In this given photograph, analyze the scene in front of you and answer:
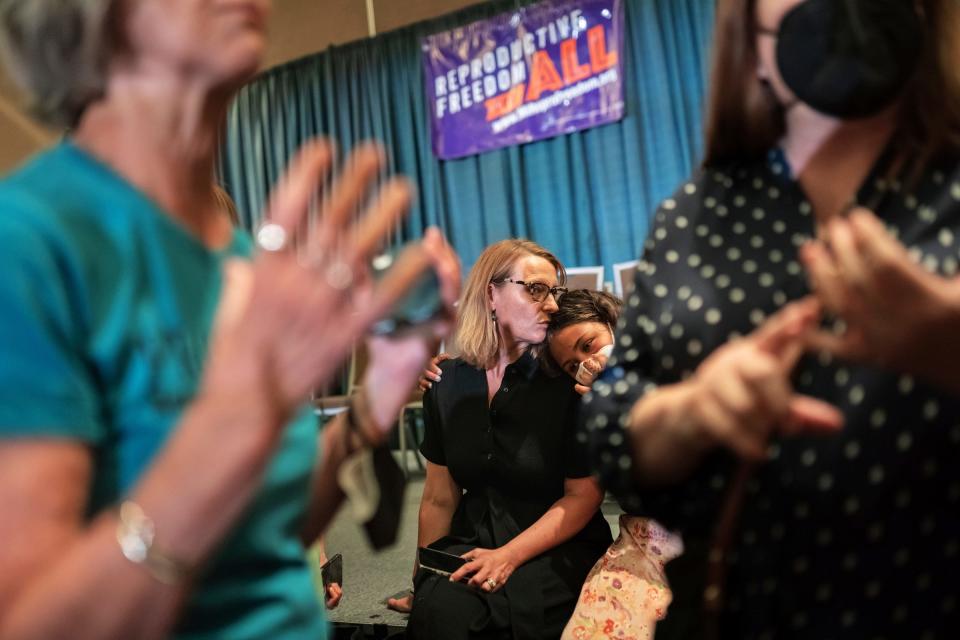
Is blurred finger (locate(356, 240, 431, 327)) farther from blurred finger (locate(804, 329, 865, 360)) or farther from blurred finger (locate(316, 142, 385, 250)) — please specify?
blurred finger (locate(804, 329, 865, 360))

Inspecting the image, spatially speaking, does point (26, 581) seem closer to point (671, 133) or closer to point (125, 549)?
point (125, 549)

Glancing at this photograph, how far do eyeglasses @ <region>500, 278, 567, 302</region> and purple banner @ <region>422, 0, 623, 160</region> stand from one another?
3.08m

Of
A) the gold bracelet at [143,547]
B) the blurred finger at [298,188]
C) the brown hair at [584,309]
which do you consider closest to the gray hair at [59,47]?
the blurred finger at [298,188]

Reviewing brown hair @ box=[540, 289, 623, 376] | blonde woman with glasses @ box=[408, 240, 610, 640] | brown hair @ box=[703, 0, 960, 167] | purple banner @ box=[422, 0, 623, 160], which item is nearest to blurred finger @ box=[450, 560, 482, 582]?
blonde woman with glasses @ box=[408, 240, 610, 640]

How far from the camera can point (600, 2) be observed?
16.8ft

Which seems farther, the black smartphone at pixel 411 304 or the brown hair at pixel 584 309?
the brown hair at pixel 584 309

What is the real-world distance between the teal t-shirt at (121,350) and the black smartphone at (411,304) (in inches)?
6.2

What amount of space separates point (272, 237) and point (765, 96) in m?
0.54

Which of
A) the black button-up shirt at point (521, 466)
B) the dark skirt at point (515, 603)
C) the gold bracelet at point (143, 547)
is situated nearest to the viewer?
the gold bracelet at point (143, 547)

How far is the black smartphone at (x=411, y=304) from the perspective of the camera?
1.90 ft

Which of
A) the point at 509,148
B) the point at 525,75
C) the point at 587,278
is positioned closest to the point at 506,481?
the point at 587,278

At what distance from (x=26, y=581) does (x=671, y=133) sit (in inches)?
195

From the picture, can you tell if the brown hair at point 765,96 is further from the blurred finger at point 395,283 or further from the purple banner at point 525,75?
the purple banner at point 525,75

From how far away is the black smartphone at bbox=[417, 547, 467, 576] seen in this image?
203cm
